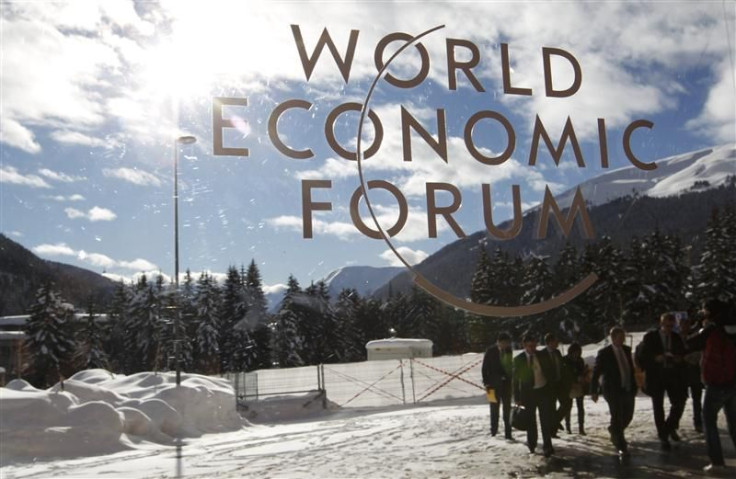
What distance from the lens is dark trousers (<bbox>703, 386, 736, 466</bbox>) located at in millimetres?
5727

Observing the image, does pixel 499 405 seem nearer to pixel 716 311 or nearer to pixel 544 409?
pixel 544 409

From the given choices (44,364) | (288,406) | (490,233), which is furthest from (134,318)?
(490,233)

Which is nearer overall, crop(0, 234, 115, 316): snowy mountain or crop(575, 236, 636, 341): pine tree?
crop(0, 234, 115, 316): snowy mountain

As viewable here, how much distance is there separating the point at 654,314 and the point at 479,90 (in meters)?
12.9

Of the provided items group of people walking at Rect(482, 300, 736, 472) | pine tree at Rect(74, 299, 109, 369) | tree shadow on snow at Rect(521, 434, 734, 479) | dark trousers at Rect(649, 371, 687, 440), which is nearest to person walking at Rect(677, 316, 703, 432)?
group of people walking at Rect(482, 300, 736, 472)

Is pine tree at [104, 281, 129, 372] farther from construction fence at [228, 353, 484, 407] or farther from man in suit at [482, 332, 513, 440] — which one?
man in suit at [482, 332, 513, 440]

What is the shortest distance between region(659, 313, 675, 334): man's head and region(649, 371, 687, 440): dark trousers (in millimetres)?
450

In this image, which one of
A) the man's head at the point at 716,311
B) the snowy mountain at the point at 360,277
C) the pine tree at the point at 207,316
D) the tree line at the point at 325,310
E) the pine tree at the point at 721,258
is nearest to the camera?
the man's head at the point at 716,311

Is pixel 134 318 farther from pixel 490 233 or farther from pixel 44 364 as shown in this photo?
pixel 490 233

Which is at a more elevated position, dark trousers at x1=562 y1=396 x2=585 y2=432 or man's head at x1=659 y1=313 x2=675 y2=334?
man's head at x1=659 y1=313 x2=675 y2=334

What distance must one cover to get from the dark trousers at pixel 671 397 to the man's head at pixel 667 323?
17.7 inches

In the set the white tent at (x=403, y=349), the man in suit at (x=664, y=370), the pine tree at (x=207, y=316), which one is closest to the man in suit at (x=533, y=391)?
the man in suit at (x=664, y=370)

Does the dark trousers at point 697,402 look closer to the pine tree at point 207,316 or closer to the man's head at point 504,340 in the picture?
the man's head at point 504,340

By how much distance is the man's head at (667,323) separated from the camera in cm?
715
